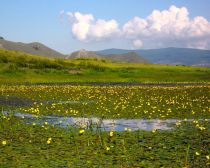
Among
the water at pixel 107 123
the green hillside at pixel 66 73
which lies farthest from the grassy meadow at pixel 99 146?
the green hillside at pixel 66 73

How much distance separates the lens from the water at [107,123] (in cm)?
2227

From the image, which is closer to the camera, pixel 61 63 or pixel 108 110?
pixel 108 110

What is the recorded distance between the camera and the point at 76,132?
806 inches

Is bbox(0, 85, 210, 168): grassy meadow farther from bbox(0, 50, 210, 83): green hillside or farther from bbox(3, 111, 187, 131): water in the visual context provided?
bbox(0, 50, 210, 83): green hillside

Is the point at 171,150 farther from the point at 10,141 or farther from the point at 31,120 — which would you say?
the point at 31,120

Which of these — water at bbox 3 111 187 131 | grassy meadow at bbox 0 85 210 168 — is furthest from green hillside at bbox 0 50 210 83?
grassy meadow at bbox 0 85 210 168

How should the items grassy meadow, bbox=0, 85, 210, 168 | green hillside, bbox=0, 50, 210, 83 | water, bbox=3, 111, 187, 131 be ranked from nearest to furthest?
grassy meadow, bbox=0, 85, 210, 168, water, bbox=3, 111, 187, 131, green hillside, bbox=0, 50, 210, 83

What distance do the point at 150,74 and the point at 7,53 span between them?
4246 cm

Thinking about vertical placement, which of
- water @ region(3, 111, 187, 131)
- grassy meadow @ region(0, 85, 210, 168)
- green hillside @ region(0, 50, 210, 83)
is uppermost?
green hillside @ region(0, 50, 210, 83)

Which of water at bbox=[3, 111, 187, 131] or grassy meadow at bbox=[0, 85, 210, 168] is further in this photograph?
water at bbox=[3, 111, 187, 131]

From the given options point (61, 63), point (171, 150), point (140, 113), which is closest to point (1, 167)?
point (171, 150)

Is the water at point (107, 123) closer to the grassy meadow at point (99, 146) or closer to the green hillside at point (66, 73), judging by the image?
the grassy meadow at point (99, 146)

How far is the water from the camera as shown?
73.0ft

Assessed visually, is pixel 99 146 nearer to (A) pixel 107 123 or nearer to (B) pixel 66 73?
(A) pixel 107 123
